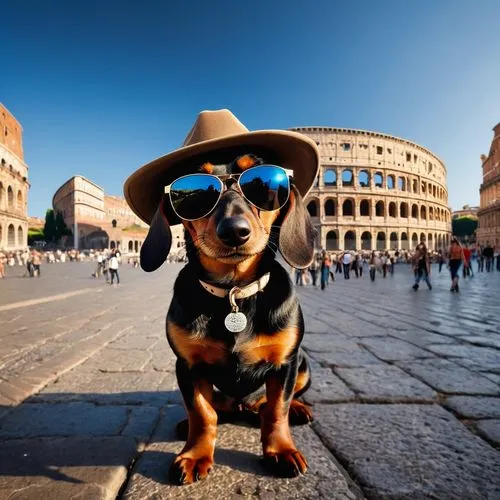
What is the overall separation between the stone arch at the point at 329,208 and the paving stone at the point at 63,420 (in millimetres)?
38672

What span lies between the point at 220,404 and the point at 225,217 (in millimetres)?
843

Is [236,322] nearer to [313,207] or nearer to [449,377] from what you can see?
[449,377]

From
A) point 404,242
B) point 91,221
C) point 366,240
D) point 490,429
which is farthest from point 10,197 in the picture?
point 404,242

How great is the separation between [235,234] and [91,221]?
212 feet

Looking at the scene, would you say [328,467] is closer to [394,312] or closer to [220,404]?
[220,404]

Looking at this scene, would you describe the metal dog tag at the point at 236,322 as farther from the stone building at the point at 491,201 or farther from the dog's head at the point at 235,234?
the stone building at the point at 491,201

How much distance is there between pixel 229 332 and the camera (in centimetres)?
113

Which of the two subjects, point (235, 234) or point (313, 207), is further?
point (313, 207)

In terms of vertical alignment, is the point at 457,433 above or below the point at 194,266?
below

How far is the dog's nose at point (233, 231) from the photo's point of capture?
1086 millimetres

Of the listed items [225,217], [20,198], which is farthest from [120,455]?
[20,198]

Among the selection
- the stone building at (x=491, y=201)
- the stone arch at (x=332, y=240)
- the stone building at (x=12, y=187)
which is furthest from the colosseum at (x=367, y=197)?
the stone building at (x=12, y=187)

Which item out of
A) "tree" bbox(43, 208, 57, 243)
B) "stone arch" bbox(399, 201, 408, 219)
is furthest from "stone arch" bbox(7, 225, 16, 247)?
"stone arch" bbox(399, 201, 408, 219)

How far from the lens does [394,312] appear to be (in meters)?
4.68
